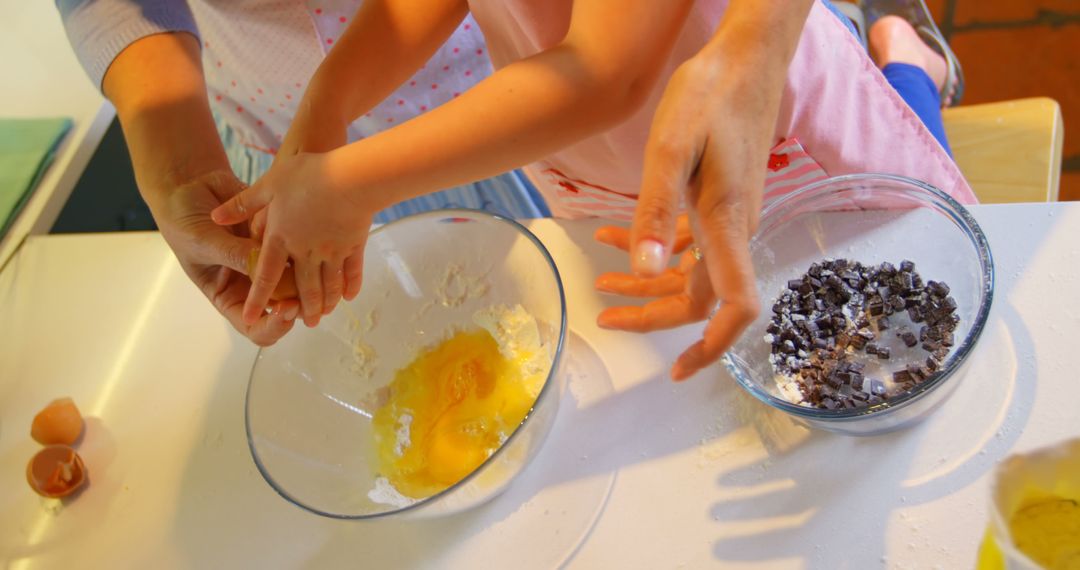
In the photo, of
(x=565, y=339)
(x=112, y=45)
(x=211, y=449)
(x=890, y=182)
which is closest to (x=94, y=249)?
(x=112, y=45)

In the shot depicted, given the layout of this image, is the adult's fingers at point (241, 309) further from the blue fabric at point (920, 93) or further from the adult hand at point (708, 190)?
the blue fabric at point (920, 93)

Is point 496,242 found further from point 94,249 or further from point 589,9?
point 94,249

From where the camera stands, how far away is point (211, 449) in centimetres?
83

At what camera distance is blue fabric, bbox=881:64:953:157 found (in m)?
0.95

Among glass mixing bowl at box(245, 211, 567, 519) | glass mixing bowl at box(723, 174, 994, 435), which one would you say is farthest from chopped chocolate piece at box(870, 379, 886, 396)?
glass mixing bowl at box(245, 211, 567, 519)

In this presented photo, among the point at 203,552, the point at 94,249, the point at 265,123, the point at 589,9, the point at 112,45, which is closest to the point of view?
the point at 589,9

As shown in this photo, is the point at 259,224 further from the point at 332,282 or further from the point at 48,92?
the point at 48,92

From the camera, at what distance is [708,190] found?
0.54 meters

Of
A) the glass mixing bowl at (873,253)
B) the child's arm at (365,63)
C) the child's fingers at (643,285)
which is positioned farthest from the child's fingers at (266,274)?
the glass mixing bowl at (873,253)

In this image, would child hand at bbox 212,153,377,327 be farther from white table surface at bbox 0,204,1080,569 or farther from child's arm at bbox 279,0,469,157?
white table surface at bbox 0,204,1080,569

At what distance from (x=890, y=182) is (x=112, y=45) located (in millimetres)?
862

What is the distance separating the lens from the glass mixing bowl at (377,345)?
0.75 meters

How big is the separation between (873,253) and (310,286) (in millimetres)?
515

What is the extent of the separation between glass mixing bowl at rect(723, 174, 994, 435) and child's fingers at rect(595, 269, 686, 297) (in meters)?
0.08
